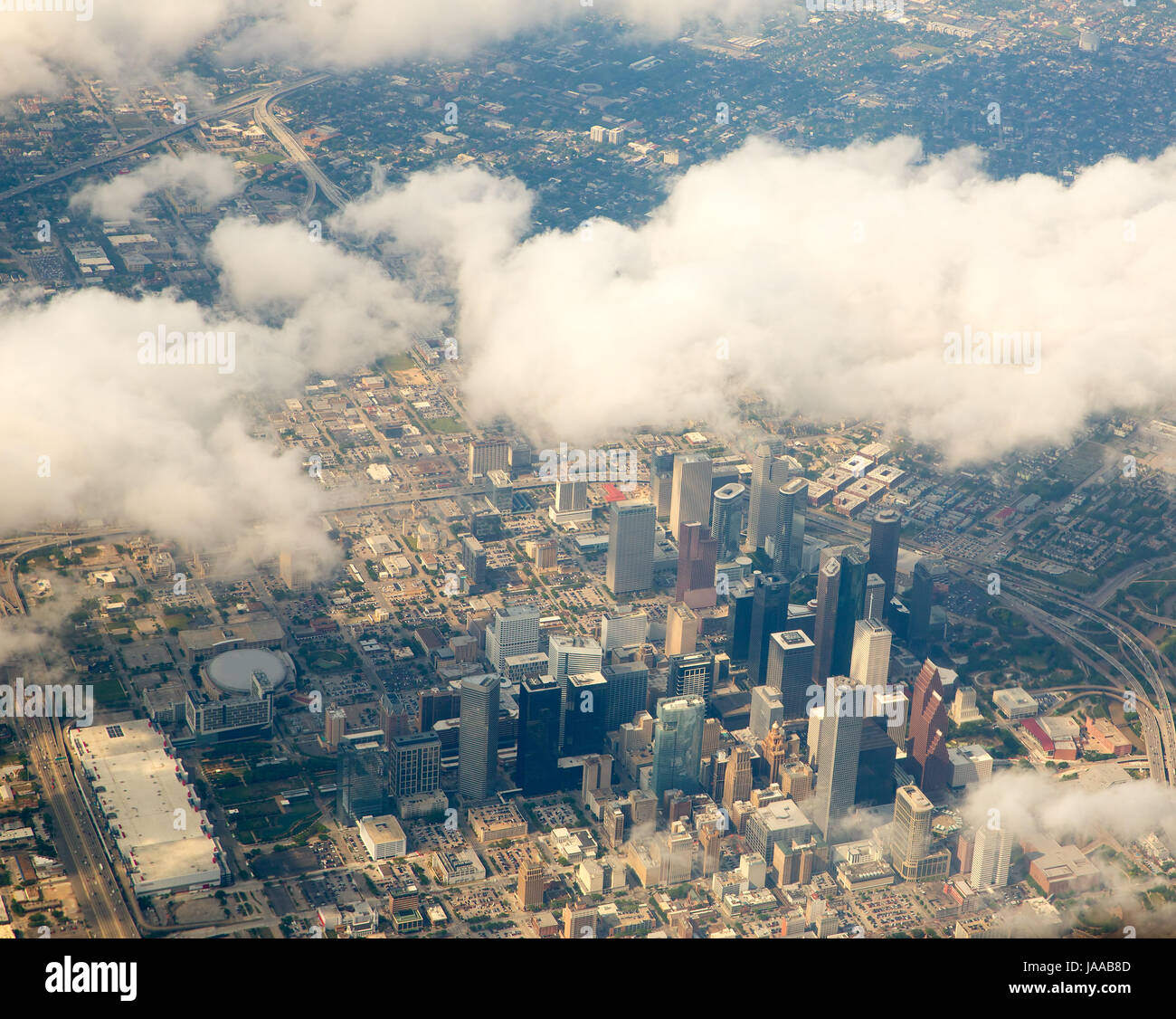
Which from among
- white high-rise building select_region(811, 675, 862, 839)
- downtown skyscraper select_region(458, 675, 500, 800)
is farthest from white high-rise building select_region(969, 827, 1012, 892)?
downtown skyscraper select_region(458, 675, 500, 800)

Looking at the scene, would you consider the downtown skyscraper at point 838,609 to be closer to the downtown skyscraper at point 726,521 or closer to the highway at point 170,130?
the downtown skyscraper at point 726,521

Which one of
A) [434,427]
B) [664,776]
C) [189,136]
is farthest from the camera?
[189,136]

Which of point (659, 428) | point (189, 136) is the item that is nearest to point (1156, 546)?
point (659, 428)

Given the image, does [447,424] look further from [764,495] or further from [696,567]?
[696,567]

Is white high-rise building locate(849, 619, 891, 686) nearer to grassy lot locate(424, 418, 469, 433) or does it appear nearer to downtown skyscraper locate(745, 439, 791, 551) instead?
downtown skyscraper locate(745, 439, 791, 551)

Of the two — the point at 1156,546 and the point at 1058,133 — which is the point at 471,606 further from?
the point at 1058,133

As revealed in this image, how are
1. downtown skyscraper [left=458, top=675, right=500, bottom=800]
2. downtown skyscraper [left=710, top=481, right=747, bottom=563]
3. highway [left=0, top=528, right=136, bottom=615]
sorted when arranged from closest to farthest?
downtown skyscraper [left=458, top=675, right=500, bottom=800], highway [left=0, top=528, right=136, bottom=615], downtown skyscraper [left=710, top=481, right=747, bottom=563]
